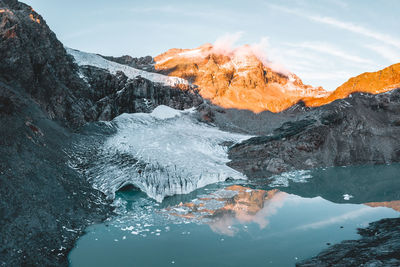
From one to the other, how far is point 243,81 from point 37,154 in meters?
60.1

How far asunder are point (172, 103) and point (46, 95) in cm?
1757

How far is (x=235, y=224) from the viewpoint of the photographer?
7.42 m

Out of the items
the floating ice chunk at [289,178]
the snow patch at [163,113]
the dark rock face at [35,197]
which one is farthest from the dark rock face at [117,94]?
the floating ice chunk at [289,178]

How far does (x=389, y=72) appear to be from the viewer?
40.2 metres

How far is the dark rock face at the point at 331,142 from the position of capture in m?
15.2

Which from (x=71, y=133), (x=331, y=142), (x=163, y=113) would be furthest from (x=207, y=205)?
(x=163, y=113)

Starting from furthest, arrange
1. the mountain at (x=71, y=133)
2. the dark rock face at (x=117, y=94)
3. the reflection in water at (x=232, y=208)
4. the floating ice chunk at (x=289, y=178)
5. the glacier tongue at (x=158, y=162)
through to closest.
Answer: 1. the dark rock face at (x=117, y=94)
2. the floating ice chunk at (x=289, y=178)
3. the glacier tongue at (x=158, y=162)
4. the reflection in water at (x=232, y=208)
5. the mountain at (x=71, y=133)

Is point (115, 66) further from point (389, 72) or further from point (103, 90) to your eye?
point (389, 72)

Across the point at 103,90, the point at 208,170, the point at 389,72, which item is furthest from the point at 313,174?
the point at 389,72

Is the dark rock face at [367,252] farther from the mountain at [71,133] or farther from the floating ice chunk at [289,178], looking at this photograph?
the floating ice chunk at [289,178]

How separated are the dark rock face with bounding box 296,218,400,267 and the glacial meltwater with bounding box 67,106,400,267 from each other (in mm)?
341

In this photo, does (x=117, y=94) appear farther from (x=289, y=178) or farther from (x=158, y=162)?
(x=289, y=178)

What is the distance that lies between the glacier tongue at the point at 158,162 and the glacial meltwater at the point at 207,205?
50 millimetres

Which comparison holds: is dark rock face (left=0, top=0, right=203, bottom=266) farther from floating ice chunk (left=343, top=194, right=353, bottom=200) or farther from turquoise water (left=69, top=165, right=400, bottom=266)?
floating ice chunk (left=343, top=194, right=353, bottom=200)
